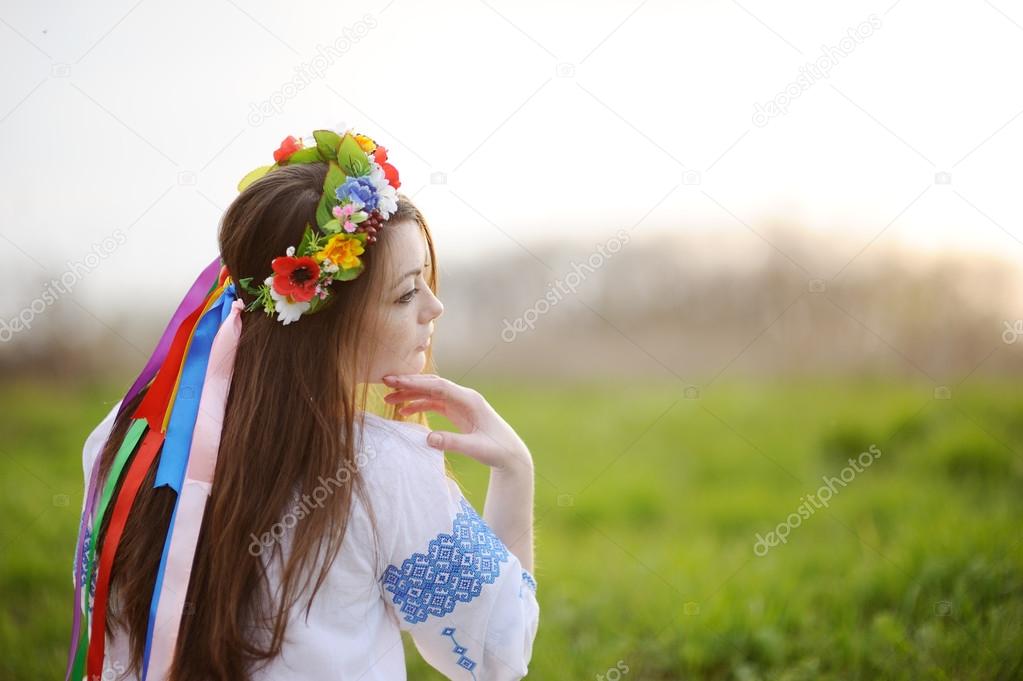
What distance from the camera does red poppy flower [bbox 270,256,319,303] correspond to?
1.73 metres

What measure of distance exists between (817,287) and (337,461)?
5372 mm

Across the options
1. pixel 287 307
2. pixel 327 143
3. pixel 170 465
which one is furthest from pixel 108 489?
pixel 327 143

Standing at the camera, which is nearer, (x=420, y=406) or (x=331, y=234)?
(x=331, y=234)

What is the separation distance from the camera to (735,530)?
4.36 metres

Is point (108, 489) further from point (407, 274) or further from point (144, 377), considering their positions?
point (407, 274)

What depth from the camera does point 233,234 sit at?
1.83 meters

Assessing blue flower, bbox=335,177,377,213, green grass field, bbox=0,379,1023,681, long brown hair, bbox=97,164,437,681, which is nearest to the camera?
long brown hair, bbox=97,164,437,681

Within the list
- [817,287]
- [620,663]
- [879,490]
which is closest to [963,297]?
[817,287]

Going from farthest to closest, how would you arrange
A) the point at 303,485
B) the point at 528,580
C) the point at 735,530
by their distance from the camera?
the point at 735,530 < the point at 528,580 < the point at 303,485

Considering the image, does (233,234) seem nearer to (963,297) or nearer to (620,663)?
(620,663)

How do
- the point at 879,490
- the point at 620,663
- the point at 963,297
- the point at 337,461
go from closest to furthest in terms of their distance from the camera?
the point at 337,461 → the point at 620,663 → the point at 879,490 → the point at 963,297

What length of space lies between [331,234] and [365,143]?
1.04 ft

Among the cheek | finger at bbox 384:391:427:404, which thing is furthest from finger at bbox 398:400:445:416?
the cheek

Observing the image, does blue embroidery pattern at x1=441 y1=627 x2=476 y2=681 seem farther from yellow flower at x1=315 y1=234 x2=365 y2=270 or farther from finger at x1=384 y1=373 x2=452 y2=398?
yellow flower at x1=315 y1=234 x2=365 y2=270
